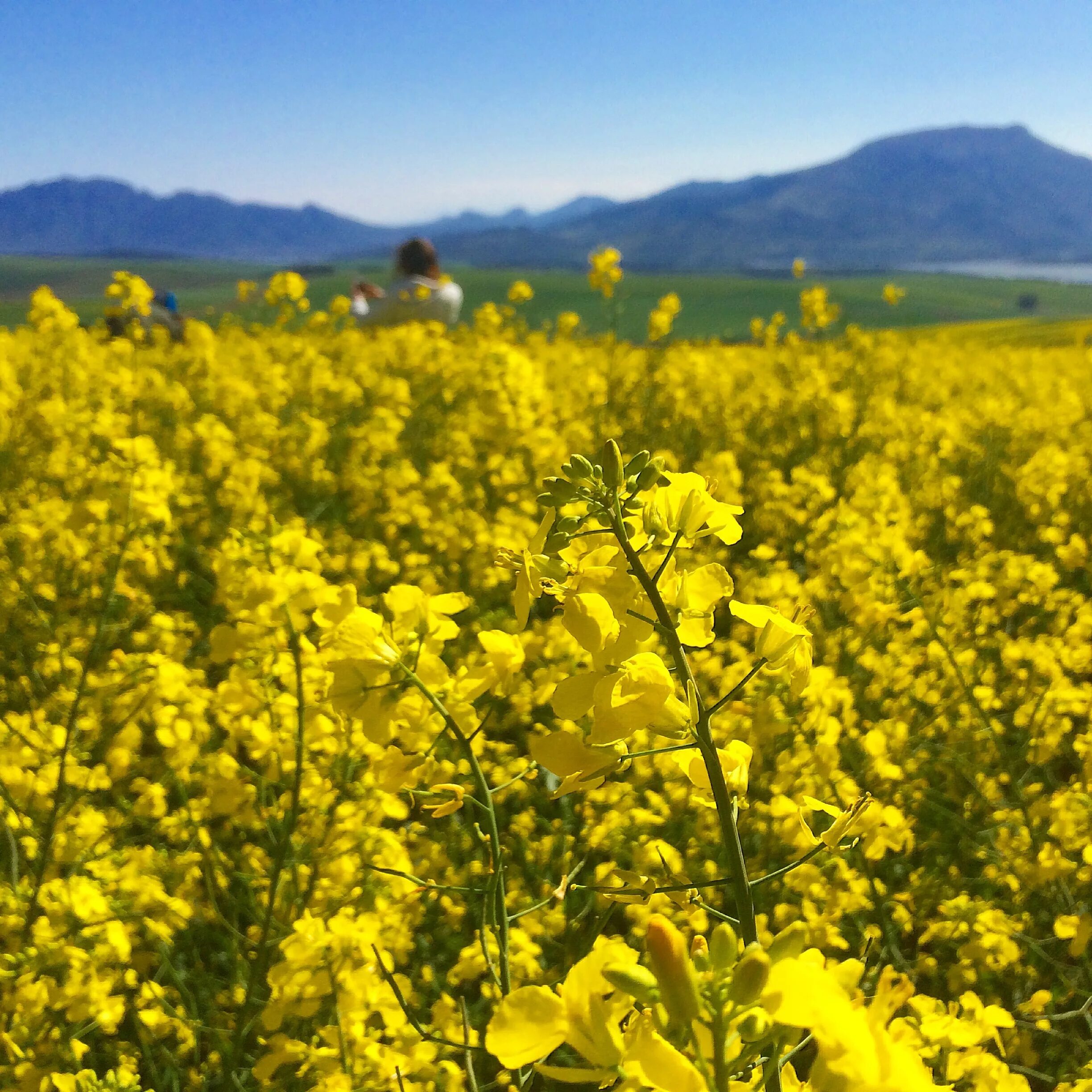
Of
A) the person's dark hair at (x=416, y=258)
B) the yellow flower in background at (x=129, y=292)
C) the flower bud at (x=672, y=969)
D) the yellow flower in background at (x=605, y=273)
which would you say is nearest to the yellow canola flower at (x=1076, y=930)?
the flower bud at (x=672, y=969)

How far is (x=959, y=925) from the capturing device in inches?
69.2

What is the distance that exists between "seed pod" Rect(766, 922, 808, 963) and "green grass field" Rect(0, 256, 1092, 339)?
7.49 meters

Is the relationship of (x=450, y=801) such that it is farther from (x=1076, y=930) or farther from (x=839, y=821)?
(x=1076, y=930)

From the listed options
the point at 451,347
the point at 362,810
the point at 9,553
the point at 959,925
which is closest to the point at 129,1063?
the point at 362,810

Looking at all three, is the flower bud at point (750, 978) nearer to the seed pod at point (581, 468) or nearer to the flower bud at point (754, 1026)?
the flower bud at point (754, 1026)

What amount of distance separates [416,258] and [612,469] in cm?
837

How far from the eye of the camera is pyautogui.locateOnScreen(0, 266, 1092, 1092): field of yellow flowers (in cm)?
74

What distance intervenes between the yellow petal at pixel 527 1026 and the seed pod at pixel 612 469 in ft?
1.42

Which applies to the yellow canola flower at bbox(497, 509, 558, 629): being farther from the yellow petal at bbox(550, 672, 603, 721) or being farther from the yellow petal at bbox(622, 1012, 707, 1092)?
the yellow petal at bbox(622, 1012, 707, 1092)

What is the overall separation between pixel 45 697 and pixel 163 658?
0.94 meters

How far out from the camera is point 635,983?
20.8 inches

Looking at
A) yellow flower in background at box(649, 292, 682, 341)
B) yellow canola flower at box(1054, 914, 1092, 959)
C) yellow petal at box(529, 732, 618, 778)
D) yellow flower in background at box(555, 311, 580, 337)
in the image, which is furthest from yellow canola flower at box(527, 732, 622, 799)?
yellow flower in background at box(555, 311, 580, 337)

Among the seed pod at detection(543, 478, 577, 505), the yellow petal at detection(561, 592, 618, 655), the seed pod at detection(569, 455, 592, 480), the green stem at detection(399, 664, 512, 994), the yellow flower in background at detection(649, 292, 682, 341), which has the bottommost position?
the green stem at detection(399, 664, 512, 994)

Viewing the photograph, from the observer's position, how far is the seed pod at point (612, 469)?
0.75 meters
